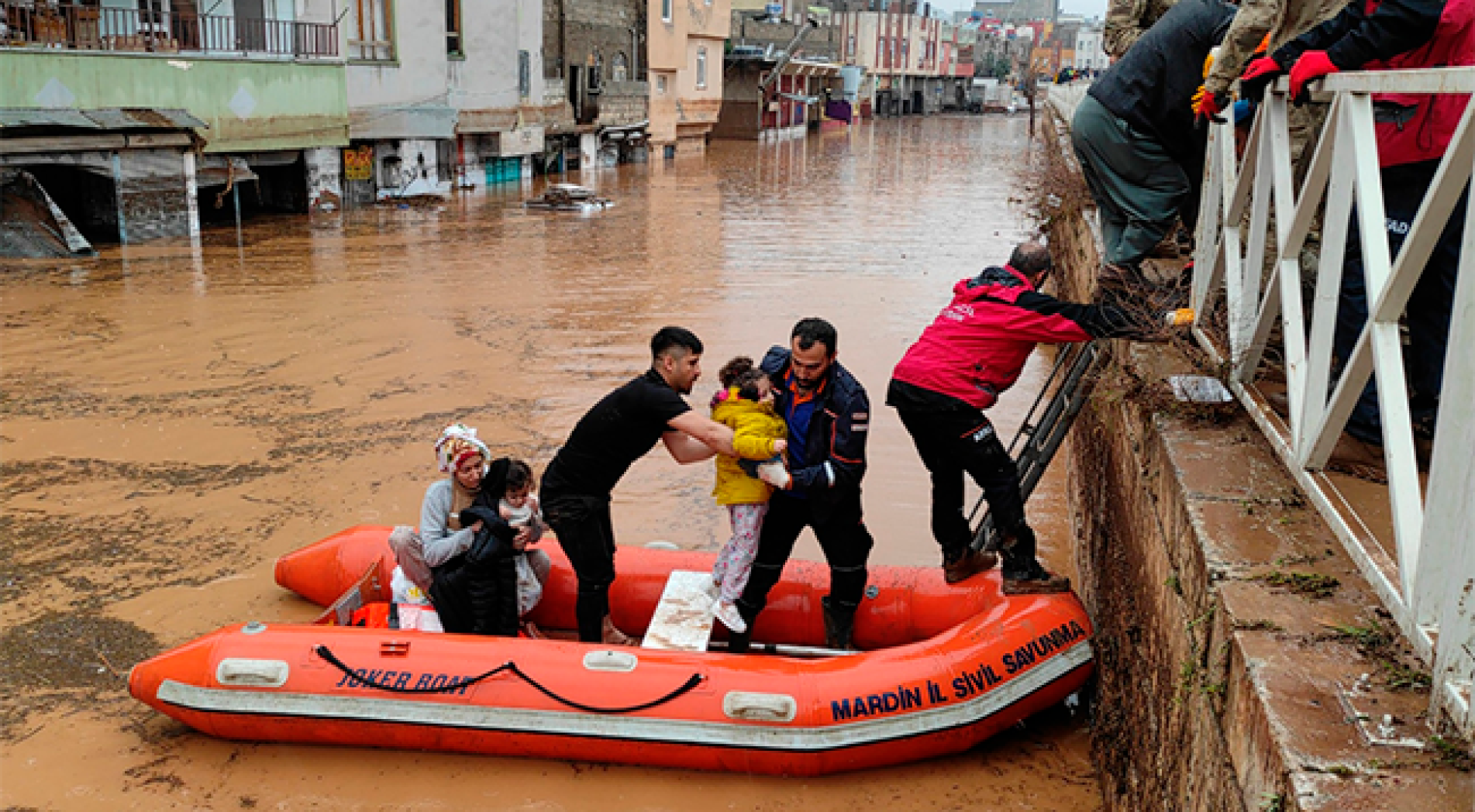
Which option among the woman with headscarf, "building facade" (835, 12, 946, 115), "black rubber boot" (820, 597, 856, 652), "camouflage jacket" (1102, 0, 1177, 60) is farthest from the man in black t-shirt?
"building facade" (835, 12, 946, 115)

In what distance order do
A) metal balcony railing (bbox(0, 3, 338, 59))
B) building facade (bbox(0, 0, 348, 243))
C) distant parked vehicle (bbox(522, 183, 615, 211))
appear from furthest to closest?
distant parked vehicle (bbox(522, 183, 615, 211))
metal balcony railing (bbox(0, 3, 338, 59))
building facade (bbox(0, 0, 348, 243))

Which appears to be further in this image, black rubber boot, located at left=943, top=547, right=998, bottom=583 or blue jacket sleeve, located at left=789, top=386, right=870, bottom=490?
black rubber boot, located at left=943, top=547, right=998, bottom=583

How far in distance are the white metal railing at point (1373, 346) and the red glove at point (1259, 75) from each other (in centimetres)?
7

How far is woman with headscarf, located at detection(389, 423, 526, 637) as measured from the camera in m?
5.37

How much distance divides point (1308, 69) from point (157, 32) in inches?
805

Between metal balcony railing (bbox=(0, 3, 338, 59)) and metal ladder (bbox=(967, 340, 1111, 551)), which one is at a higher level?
metal balcony railing (bbox=(0, 3, 338, 59))

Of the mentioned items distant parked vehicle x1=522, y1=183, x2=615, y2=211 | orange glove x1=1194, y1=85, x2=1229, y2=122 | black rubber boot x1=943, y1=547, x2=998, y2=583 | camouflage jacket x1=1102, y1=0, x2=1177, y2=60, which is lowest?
black rubber boot x1=943, y1=547, x2=998, y2=583

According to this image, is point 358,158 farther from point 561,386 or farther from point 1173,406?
point 1173,406

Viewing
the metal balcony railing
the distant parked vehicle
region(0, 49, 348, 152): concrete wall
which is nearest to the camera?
region(0, 49, 348, 152): concrete wall

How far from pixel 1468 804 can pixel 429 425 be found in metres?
8.60

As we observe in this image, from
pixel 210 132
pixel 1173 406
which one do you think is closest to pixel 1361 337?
pixel 1173 406

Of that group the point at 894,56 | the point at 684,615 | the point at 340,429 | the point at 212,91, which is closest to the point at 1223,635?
the point at 684,615

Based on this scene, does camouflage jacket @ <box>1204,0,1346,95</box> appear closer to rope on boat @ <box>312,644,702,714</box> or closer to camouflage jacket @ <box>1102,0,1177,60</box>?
camouflage jacket @ <box>1102,0,1177,60</box>

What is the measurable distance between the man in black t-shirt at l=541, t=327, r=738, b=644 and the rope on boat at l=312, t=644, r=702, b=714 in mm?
642
